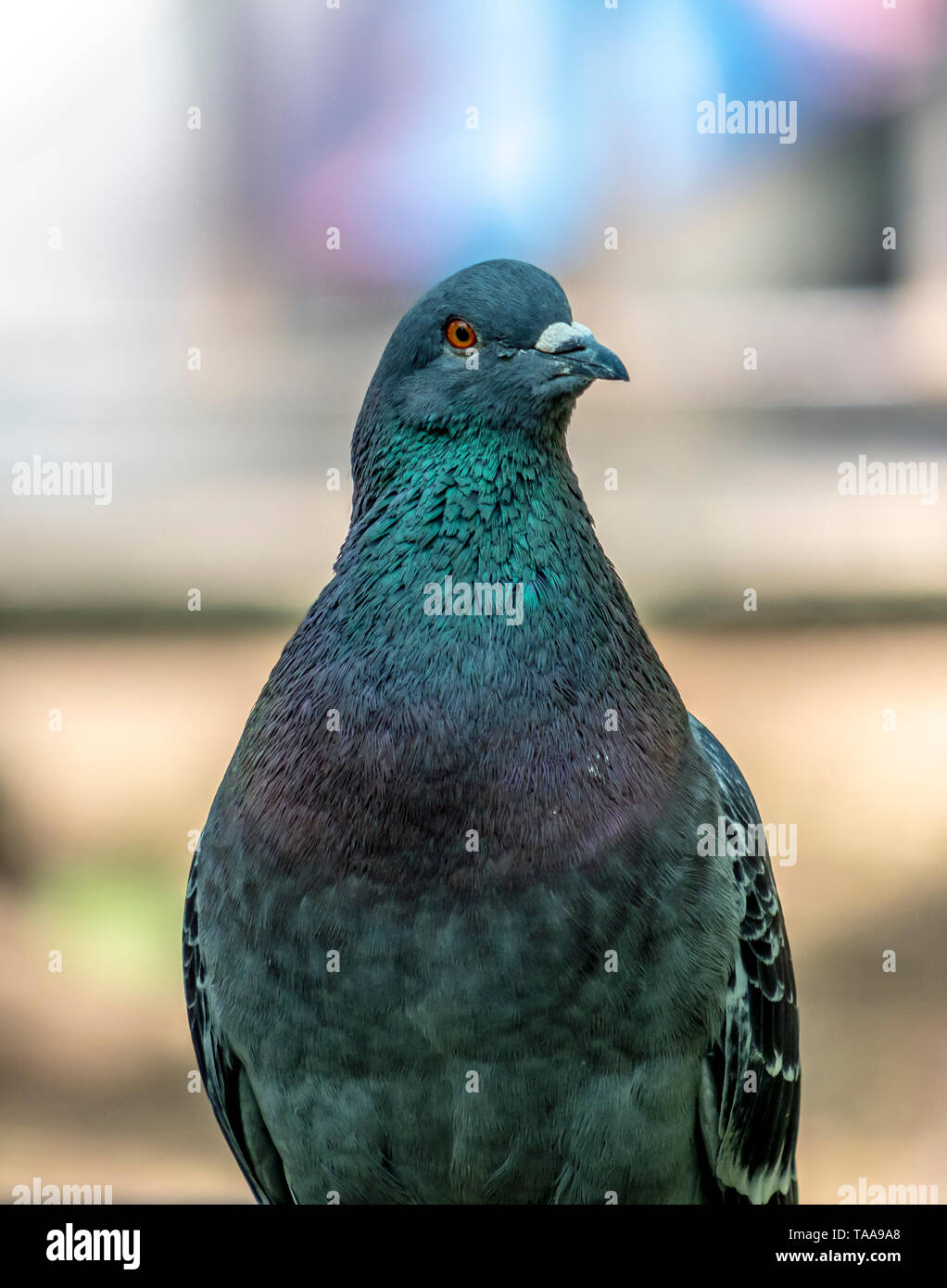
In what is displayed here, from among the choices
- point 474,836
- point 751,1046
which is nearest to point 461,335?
point 474,836

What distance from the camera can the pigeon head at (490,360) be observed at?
247 centimetres

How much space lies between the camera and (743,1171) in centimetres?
299

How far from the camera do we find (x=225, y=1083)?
2936 mm

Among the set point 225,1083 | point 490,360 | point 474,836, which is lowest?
point 225,1083

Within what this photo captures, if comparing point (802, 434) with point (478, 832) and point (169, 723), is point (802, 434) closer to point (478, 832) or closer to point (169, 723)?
point (169, 723)

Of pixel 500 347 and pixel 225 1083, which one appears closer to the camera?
pixel 500 347

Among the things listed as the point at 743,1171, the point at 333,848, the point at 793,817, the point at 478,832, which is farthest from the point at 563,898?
the point at 793,817

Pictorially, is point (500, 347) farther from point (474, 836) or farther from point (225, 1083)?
point (225, 1083)

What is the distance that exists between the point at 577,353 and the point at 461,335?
0.23 m

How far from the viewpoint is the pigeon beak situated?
244 centimetres

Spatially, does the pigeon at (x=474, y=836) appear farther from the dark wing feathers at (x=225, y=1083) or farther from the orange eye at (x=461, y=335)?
the dark wing feathers at (x=225, y=1083)

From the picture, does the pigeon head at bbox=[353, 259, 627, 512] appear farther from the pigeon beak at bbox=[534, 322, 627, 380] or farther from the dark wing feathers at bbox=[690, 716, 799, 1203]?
the dark wing feathers at bbox=[690, 716, 799, 1203]

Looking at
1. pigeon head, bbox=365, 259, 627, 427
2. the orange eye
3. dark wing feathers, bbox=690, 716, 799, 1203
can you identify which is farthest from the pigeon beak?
dark wing feathers, bbox=690, 716, 799, 1203

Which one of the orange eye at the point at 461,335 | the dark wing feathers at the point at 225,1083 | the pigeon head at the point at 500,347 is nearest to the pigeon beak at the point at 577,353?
the pigeon head at the point at 500,347
